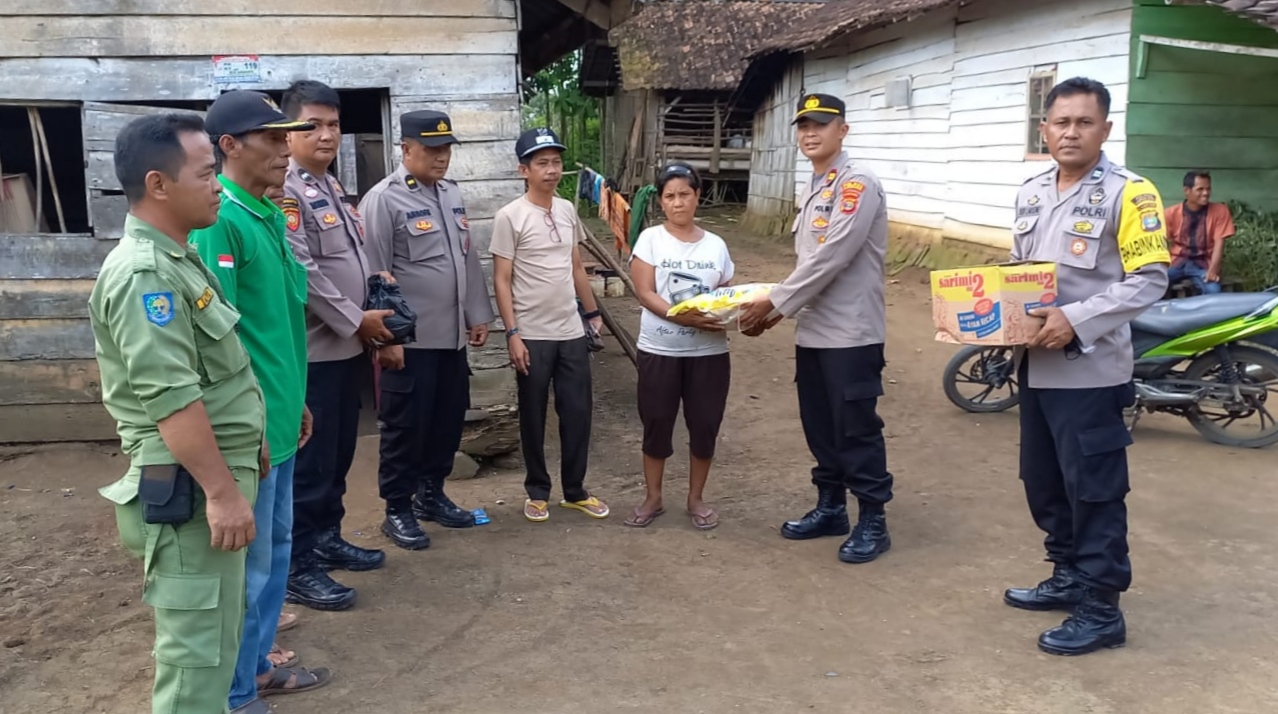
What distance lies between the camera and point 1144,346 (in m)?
6.02

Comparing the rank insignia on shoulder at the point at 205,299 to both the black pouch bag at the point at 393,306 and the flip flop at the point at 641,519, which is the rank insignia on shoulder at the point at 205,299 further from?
the flip flop at the point at 641,519

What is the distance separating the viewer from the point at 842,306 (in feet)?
13.5

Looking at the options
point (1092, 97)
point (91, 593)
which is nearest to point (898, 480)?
point (1092, 97)

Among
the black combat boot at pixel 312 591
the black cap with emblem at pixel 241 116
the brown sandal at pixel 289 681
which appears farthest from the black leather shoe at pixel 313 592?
the black cap with emblem at pixel 241 116

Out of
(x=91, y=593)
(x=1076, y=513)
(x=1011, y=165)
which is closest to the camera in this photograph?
(x=1076, y=513)

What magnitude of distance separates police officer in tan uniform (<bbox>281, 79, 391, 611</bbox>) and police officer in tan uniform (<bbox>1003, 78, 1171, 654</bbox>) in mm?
2384

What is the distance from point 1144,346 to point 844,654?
3703 millimetres

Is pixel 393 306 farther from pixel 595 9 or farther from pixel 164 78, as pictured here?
pixel 595 9

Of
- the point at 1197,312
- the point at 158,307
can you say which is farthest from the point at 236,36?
the point at 1197,312

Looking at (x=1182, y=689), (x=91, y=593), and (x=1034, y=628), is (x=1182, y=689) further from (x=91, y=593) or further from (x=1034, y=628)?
(x=91, y=593)

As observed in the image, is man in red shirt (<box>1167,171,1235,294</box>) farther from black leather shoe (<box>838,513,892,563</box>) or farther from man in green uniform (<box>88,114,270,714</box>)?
man in green uniform (<box>88,114,270,714</box>)

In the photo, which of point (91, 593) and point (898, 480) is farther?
point (898, 480)

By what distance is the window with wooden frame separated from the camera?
398 inches

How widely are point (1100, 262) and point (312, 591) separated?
3.01m
